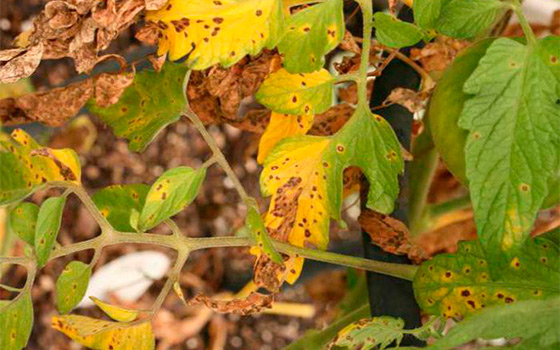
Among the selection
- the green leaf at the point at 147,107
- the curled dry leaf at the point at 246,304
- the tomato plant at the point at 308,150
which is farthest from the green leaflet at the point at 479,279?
the green leaf at the point at 147,107

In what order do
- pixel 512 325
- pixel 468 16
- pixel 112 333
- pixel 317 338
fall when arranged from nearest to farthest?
pixel 512 325 < pixel 468 16 < pixel 112 333 < pixel 317 338

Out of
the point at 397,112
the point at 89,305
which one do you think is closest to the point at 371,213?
the point at 397,112

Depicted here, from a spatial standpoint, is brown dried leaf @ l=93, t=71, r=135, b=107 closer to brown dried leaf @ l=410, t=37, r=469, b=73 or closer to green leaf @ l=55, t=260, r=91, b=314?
green leaf @ l=55, t=260, r=91, b=314

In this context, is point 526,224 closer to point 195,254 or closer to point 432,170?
point 432,170

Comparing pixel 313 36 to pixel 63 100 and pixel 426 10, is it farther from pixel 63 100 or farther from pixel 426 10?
pixel 63 100

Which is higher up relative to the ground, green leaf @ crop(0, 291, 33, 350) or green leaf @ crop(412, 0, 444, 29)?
green leaf @ crop(412, 0, 444, 29)

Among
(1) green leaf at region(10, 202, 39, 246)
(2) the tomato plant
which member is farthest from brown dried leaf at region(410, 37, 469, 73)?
(1) green leaf at region(10, 202, 39, 246)

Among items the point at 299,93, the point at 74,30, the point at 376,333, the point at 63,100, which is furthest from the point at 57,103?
the point at 376,333
